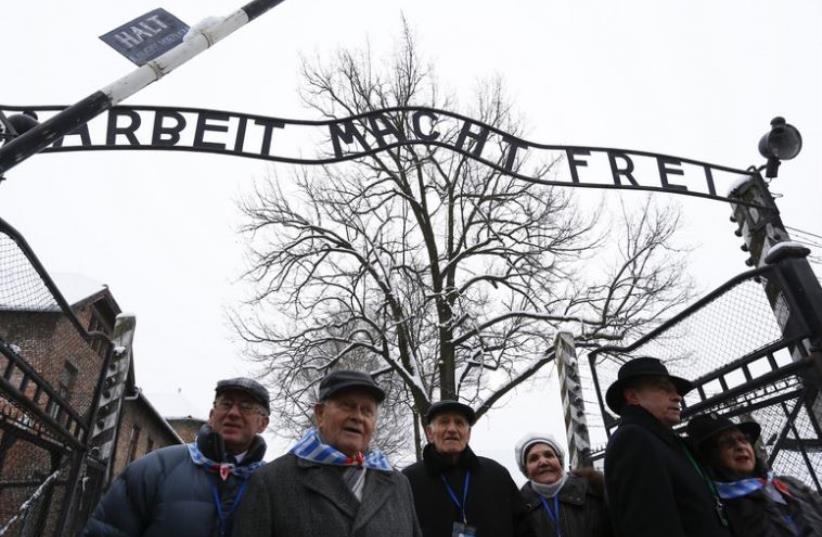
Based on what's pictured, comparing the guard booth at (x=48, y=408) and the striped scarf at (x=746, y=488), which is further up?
the guard booth at (x=48, y=408)

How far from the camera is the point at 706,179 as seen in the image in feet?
19.1

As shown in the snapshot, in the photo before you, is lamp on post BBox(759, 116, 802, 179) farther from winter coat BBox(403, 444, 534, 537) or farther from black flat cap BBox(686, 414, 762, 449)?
winter coat BBox(403, 444, 534, 537)

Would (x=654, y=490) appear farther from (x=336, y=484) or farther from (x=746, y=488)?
(x=336, y=484)

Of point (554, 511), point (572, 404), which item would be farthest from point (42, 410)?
point (572, 404)

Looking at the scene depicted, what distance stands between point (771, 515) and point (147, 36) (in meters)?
4.90

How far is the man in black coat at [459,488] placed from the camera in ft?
10.0

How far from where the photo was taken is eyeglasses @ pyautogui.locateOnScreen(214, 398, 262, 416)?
2.40 meters

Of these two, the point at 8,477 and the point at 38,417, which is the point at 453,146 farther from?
the point at 8,477

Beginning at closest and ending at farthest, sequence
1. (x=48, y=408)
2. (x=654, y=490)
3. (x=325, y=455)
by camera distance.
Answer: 1. (x=325, y=455)
2. (x=654, y=490)
3. (x=48, y=408)

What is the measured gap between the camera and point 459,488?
10.5 feet

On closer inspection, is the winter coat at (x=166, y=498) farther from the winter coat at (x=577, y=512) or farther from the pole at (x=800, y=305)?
the pole at (x=800, y=305)

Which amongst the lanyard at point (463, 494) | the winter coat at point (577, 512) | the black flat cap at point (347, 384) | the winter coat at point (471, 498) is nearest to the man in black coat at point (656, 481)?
the winter coat at point (577, 512)

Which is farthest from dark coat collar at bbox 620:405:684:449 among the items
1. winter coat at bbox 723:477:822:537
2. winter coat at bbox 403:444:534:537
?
winter coat at bbox 403:444:534:537

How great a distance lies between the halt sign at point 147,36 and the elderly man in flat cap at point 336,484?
2934 millimetres
